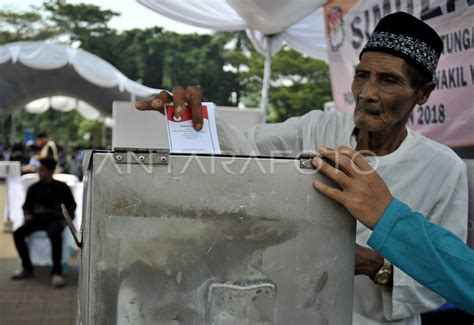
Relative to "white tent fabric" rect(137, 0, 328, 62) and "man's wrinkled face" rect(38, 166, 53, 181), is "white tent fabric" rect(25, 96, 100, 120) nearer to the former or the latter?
"man's wrinkled face" rect(38, 166, 53, 181)

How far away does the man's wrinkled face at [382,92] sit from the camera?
128cm

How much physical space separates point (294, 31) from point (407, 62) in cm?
437

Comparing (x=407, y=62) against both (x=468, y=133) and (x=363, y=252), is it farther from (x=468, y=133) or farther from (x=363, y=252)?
(x=468, y=133)

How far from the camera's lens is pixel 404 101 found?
131cm

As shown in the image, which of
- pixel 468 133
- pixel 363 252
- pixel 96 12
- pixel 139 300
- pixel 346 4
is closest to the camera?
pixel 139 300

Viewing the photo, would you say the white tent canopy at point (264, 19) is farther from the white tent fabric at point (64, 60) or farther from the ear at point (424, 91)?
the white tent fabric at point (64, 60)

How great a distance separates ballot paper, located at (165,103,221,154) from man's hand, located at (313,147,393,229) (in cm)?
30

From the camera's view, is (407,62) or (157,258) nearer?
(157,258)

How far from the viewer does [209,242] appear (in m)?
0.89

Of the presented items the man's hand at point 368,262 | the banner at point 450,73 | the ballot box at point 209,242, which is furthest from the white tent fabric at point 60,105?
the ballot box at point 209,242

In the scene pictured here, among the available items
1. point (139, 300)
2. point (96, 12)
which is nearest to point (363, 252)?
point (139, 300)

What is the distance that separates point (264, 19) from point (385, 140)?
3.68 meters

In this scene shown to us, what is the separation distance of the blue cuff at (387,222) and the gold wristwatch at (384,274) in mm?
296

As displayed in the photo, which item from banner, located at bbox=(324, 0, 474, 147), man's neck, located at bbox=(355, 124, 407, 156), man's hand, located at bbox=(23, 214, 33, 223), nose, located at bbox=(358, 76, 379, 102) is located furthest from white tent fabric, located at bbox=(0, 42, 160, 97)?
nose, located at bbox=(358, 76, 379, 102)
